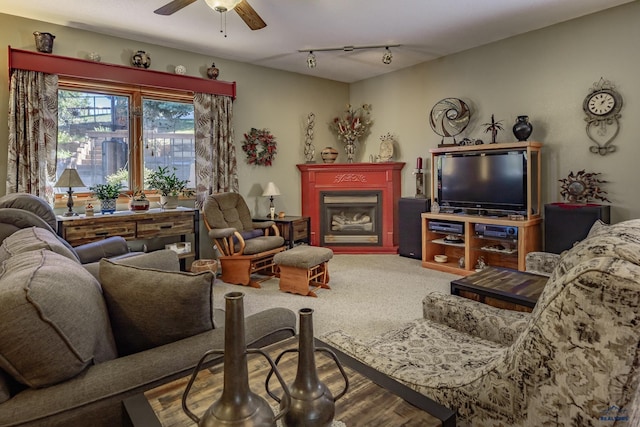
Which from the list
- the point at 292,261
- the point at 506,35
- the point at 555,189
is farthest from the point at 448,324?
the point at 506,35

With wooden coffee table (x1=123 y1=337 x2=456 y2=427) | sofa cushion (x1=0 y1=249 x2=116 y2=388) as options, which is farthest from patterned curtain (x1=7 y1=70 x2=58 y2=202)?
wooden coffee table (x1=123 y1=337 x2=456 y2=427)

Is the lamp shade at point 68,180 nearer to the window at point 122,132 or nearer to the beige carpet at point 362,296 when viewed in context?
the window at point 122,132

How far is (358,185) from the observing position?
19.8ft

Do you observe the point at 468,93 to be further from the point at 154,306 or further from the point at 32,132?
the point at 32,132

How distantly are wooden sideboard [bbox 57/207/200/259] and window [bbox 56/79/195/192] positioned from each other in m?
0.72

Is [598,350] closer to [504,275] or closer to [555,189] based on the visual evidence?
[504,275]

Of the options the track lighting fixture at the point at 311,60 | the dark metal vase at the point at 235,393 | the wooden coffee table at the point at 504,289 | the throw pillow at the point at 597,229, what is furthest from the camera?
the track lighting fixture at the point at 311,60

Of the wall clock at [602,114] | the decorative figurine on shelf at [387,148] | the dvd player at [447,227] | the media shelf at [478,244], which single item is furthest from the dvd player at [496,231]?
the decorative figurine on shelf at [387,148]

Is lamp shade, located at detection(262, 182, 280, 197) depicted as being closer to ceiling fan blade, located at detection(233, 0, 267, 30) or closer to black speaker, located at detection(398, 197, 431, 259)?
black speaker, located at detection(398, 197, 431, 259)

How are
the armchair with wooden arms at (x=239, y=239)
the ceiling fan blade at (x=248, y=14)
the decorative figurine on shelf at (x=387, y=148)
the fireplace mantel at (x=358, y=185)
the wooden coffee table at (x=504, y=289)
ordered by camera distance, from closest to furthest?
1. the wooden coffee table at (x=504, y=289)
2. the ceiling fan blade at (x=248, y=14)
3. the armchair with wooden arms at (x=239, y=239)
4. the fireplace mantel at (x=358, y=185)
5. the decorative figurine on shelf at (x=387, y=148)

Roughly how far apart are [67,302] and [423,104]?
5.49 meters

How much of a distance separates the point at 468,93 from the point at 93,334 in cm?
523

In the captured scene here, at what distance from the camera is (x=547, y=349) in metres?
0.91

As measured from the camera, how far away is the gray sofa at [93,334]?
0.97 meters
